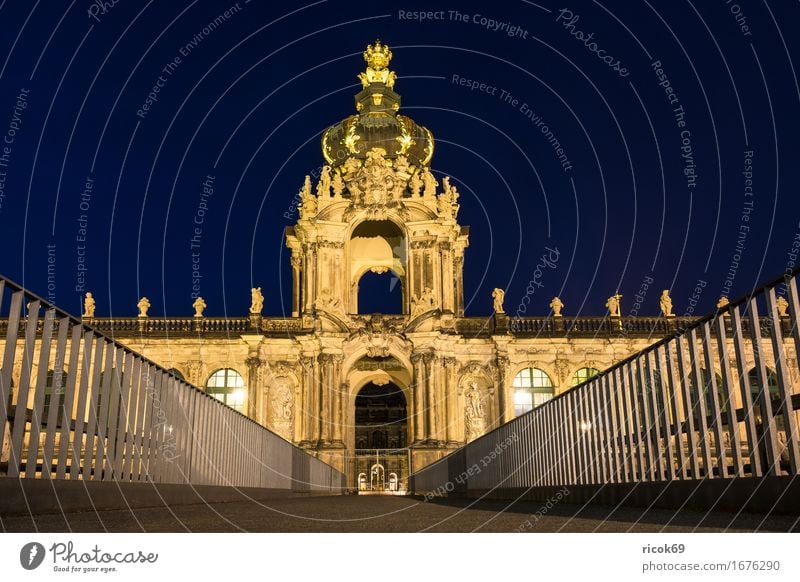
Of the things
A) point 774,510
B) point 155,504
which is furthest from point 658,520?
point 155,504

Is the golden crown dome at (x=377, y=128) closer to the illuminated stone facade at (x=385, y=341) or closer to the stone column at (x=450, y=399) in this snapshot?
the illuminated stone facade at (x=385, y=341)

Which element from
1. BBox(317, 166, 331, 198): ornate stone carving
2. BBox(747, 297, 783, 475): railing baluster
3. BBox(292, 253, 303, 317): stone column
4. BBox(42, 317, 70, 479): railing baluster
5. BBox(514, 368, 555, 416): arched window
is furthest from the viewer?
BBox(292, 253, 303, 317): stone column

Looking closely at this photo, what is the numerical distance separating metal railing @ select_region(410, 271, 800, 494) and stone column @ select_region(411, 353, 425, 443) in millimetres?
18103

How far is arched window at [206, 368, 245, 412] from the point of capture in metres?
38.8

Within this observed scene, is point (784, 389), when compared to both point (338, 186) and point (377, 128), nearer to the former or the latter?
point (338, 186)

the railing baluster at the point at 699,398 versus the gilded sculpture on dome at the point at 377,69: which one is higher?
the gilded sculpture on dome at the point at 377,69

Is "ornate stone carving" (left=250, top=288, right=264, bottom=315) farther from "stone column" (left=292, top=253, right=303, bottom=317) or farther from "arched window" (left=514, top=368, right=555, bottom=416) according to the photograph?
"arched window" (left=514, top=368, right=555, bottom=416)

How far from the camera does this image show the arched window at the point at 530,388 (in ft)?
128

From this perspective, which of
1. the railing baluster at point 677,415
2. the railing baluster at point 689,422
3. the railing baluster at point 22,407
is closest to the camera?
the railing baluster at point 22,407

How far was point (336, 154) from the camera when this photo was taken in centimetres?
4781

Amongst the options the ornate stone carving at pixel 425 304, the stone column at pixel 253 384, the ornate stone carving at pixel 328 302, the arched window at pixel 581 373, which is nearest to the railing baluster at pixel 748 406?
the ornate stone carving at pixel 425 304

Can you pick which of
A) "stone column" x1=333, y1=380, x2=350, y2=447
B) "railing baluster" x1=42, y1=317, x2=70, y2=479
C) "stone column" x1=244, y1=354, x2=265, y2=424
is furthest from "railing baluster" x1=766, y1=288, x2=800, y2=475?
"stone column" x1=244, y1=354, x2=265, y2=424
